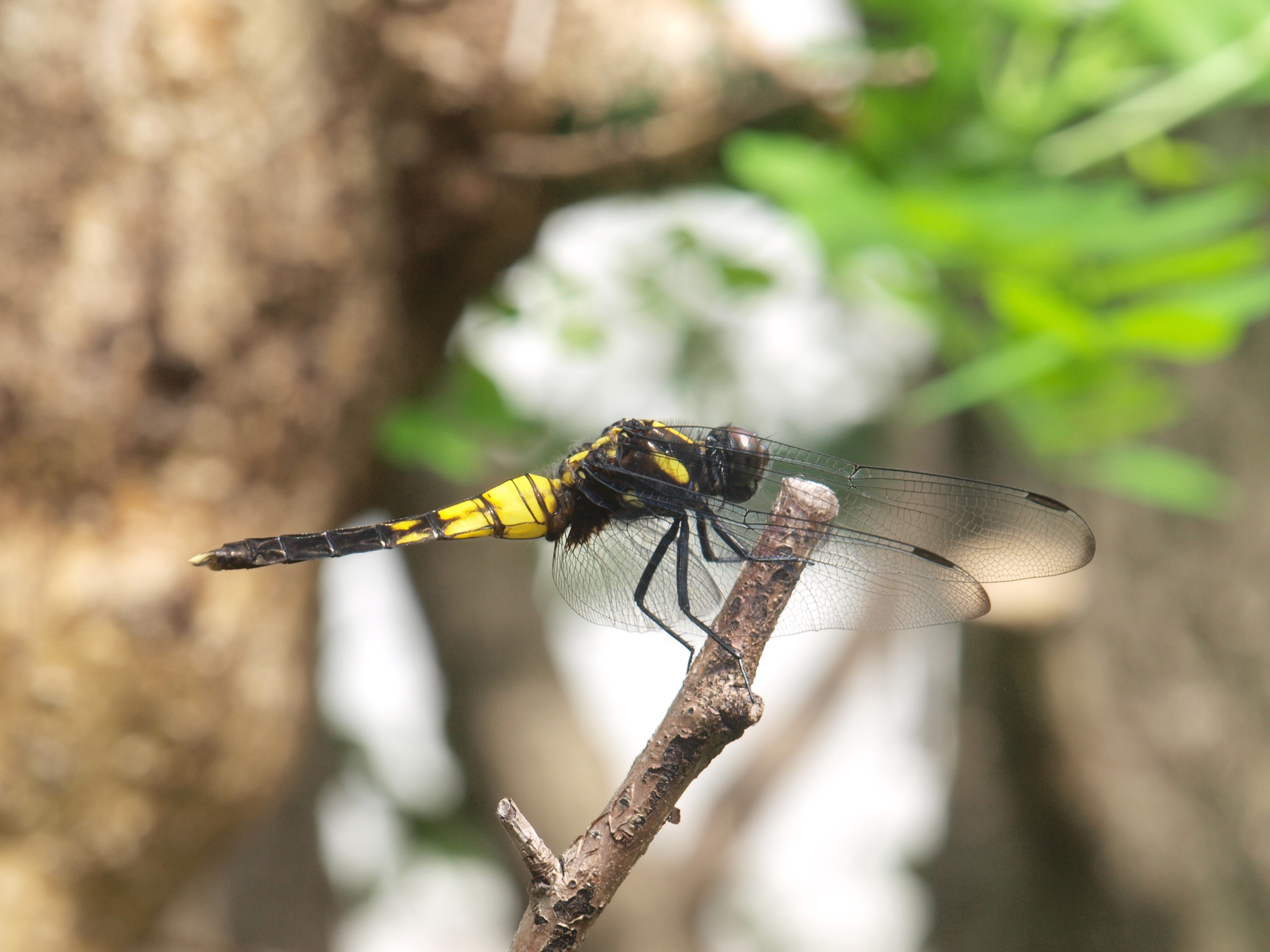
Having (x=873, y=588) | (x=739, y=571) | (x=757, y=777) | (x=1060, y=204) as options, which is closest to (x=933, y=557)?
(x=873, y=588)

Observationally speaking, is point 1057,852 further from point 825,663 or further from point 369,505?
point 369,505

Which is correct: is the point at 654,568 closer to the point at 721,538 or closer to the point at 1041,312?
the point at 721,538

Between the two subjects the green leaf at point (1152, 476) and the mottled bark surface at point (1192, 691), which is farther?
the mottled bark surface at point (1192, 691)

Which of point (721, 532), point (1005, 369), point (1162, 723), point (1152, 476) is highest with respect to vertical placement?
point (1005, 369)

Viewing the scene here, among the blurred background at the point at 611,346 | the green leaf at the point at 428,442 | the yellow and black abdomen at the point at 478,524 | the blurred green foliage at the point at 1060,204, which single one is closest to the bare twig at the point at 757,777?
the blurred background at the point at 611,346

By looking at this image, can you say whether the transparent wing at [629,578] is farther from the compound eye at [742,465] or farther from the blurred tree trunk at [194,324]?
the blurred tree trunk at [194,324]

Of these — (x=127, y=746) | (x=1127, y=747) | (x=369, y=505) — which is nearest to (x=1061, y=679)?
(x=1127, y=747)
